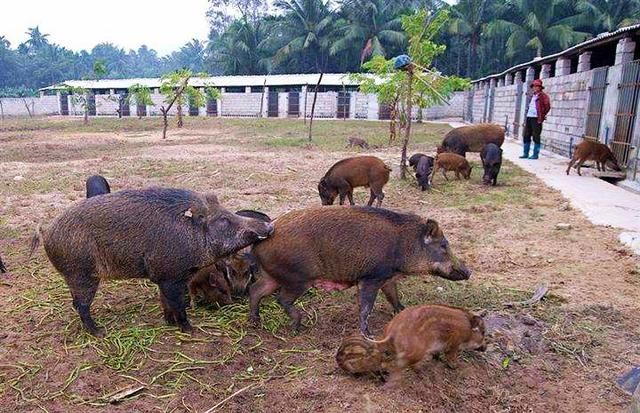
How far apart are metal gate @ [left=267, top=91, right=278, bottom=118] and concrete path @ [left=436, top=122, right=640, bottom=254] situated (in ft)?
98.3

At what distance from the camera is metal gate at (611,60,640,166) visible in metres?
10.6

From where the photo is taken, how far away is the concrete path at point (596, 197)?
7148mm

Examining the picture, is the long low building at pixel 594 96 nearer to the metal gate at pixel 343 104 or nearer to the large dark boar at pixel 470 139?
the large dark boar at pixel 470 139

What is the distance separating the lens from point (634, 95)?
10.6 metres

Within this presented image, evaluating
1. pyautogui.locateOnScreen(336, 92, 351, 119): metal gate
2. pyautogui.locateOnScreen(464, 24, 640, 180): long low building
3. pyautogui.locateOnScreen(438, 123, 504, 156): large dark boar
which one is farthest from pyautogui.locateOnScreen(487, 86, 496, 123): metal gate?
pyautogui.locateOnScreen(438, 123, 504, 156): large dark boar

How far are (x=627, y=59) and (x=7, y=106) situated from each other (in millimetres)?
52323

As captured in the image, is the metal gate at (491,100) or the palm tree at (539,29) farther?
the palm tree at (539,29)

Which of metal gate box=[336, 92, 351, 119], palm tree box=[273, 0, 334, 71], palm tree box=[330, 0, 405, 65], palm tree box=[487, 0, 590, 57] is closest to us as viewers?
palm tree box=[487, 0, 590, 57]

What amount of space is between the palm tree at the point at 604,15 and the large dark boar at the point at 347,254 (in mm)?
40503

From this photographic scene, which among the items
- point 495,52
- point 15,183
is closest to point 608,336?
point 15,183

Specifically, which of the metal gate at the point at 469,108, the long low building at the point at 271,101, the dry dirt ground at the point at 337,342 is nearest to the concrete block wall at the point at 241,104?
the long low building at the point at 271,101

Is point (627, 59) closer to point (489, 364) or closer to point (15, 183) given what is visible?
point (489, 364)

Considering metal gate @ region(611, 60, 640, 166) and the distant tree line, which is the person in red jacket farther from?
the distant tree line

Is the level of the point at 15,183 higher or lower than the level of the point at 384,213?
lower
